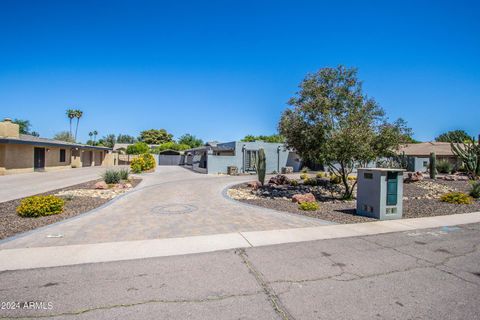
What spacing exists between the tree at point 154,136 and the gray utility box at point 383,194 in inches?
2866

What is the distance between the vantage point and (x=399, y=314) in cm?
348

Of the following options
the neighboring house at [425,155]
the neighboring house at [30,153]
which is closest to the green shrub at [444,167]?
the neighboring house at [425,155]

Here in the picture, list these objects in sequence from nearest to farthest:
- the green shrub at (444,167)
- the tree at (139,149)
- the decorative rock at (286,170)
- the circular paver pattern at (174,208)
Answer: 1. the circular paver pattern at (174,208)
2. the green shrub at (444,167)
3. the decorative rock at (286,170)
4. the tree at (139,149)

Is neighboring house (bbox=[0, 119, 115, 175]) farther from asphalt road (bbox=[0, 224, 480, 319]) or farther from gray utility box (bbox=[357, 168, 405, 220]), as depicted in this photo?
gray utility box (bbox=[357, 168, 405, 220])

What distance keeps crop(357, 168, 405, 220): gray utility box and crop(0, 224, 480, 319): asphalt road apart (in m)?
3.10

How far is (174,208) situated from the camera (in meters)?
10.4

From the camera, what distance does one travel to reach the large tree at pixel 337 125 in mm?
11398

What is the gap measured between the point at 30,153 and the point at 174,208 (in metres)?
23.3

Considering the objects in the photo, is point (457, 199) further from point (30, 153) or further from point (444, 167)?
point (30, 153)

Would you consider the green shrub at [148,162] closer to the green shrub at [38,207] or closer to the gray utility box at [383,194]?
the green shrub at [38,207]

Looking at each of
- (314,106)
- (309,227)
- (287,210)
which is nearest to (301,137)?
(314,106)

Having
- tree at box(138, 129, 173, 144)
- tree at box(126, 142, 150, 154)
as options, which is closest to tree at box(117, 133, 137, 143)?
tree at box(138, 129, 173, 144)

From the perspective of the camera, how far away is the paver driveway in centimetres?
664

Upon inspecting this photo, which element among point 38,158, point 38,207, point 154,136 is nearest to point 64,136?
point 154,136
